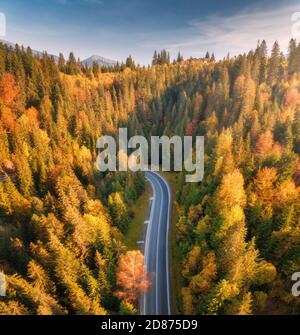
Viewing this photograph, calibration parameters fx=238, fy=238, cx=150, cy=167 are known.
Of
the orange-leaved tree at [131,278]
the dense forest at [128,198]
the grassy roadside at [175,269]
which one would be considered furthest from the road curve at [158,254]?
the dense forest at [128,198]

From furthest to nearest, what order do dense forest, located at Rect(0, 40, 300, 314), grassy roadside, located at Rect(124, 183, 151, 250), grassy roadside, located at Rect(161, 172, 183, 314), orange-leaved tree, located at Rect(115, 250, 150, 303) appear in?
grassy roadside, located at Rect(124, 183, 151, 250)
grassy roadside, located at Rect(161, 172, 183, 314)
orange-leaved tree, located at Rect(115, 250, 150, 303)
dense forest, located at Rect(0, 40, 300, 314)

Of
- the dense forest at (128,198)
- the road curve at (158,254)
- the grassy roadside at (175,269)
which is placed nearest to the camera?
the dense forest at (128,198)

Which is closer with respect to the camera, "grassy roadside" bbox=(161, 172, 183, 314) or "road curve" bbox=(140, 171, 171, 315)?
"road curve" bbox=(140, 171, 171, 315)

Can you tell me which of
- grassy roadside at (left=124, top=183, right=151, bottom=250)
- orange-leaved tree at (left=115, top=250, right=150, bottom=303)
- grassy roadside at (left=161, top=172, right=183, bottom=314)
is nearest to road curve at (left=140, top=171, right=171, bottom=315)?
grassy roadside at (left=161, top=172, right=183, bottom=314)

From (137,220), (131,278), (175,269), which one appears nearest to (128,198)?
(137,220)

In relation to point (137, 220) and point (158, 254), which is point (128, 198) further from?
point (158, 254)

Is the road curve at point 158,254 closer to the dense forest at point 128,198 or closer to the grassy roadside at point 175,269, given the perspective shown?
the grassy roadside at point 175,269

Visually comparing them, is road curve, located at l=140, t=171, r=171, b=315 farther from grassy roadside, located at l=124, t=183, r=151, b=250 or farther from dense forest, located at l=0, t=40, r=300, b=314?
dense forest, located at l=0, t=40, r=300, b=314
